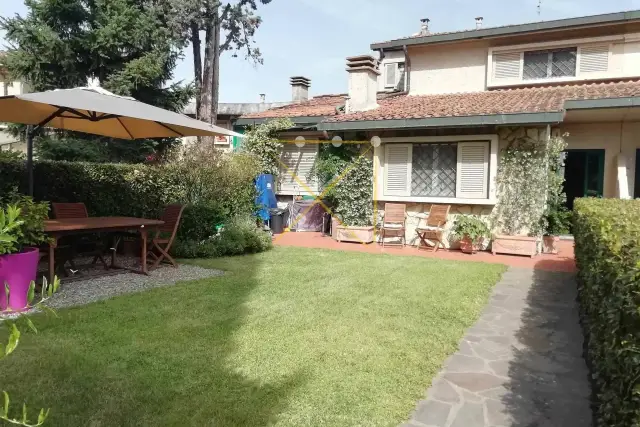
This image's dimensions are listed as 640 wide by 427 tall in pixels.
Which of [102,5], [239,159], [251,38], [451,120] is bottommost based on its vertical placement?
[239,159]

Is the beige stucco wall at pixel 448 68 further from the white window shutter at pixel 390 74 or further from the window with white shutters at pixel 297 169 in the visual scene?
the white window shutter at pixel 390 74

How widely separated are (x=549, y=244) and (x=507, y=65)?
5.55 meters

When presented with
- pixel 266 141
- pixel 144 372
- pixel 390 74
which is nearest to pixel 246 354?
pixel 144 372

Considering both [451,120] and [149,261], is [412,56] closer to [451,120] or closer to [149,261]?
[451,120]

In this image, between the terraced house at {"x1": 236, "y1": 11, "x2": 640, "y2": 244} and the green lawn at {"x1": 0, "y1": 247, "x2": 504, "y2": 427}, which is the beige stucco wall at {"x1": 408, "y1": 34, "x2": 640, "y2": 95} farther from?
the green lawn at {"x1": 0, "y1": 247, "x2": 504, "y2": 427}

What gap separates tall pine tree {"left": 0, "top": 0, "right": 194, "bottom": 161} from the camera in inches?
492

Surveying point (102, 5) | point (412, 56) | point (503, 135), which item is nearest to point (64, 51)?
point (102, 5)

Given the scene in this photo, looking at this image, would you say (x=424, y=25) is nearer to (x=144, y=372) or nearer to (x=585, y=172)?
(x=585, y=172)

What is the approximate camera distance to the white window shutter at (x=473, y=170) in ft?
34.4

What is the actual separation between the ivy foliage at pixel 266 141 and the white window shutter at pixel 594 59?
26.8 feet

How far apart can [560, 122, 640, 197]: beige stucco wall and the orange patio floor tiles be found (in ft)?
6.95

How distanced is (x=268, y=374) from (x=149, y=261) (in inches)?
213

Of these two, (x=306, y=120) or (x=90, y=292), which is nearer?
(x=90, y=292)

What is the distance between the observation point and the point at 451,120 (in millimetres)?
10023
